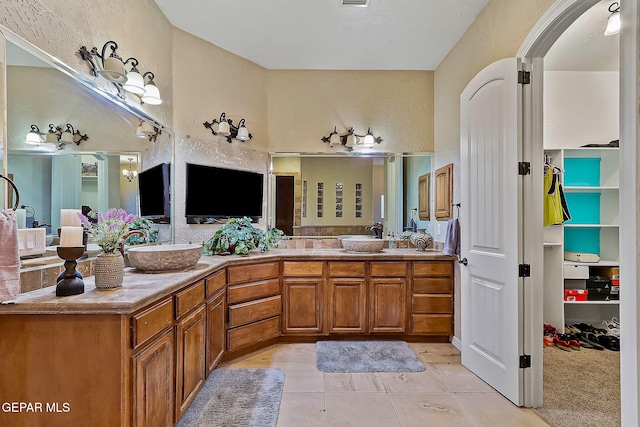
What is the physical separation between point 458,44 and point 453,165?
1.21 metres

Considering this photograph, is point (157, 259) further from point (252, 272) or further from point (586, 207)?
point (586, 207)

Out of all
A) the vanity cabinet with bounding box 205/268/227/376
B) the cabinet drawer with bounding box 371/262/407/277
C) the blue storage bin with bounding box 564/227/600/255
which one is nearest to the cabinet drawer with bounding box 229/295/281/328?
the vanity cabinet with bounding box 205/268/227/376

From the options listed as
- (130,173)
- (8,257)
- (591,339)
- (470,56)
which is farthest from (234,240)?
(591,339)

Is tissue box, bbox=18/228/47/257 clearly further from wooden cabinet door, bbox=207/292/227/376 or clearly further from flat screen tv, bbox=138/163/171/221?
wooden cabinet door, bbox=207/292/227/376

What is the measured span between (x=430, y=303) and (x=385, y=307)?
1.54ft

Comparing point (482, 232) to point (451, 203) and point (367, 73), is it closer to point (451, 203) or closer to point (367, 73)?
point (451, 203)

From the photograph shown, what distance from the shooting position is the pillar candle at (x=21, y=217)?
141 cm

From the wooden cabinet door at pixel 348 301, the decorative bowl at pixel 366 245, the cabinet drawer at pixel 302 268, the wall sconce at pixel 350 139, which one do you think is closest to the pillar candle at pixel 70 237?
the cabinet drawer at pixel 302 268

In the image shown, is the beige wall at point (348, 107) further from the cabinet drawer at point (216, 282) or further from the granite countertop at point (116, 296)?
the granite countertop at point (116, 296)

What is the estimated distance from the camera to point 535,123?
1984 millimetres

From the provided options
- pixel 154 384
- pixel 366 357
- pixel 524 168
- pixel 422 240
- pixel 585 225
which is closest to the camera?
pixel 154 384

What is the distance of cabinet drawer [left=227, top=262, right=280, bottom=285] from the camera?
2562mm

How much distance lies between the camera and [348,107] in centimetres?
352

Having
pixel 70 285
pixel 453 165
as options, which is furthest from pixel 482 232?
pixel 70 285
